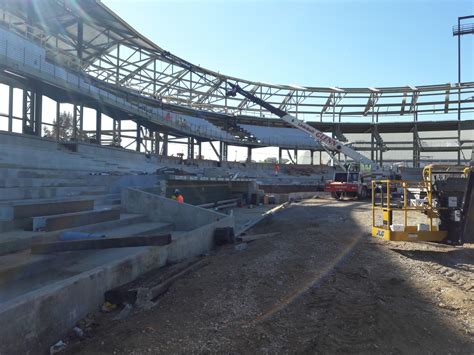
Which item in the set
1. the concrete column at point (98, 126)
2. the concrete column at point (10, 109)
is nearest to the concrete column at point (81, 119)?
the concrete column at point (98, 126)

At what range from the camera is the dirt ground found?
4375mm

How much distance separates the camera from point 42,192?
10125 mm

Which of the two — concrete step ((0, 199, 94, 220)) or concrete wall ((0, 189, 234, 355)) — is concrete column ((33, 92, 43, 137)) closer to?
concrete step ((0, 199, 94, 220))

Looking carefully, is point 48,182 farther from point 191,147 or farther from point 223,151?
point 223,151

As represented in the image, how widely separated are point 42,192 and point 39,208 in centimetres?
208

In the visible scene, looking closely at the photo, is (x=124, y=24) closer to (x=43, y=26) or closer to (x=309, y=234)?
(x=43, y=26)

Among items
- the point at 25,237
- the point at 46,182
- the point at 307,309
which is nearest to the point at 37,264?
the point at 25,237

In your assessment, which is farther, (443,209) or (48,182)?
(48,182)

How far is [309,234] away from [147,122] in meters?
38.1

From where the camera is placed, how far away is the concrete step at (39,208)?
25.0 feet

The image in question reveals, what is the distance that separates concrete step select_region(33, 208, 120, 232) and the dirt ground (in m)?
3.20

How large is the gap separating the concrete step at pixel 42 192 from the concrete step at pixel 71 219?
159 centimetres

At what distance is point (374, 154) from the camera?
2815 inches

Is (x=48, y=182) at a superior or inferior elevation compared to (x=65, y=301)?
superior
